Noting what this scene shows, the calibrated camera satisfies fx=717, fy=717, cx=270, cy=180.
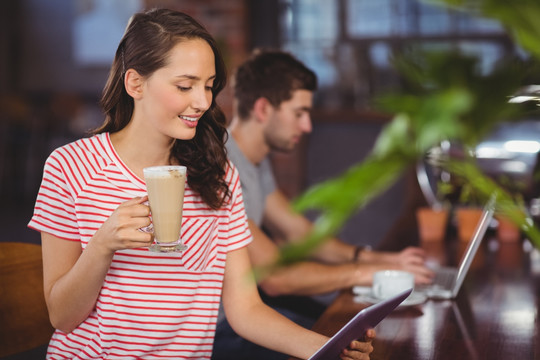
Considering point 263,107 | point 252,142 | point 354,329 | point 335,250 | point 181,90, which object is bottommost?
point 335,250

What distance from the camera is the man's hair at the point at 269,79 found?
2.36 meters

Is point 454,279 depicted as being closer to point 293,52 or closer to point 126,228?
point 126,228

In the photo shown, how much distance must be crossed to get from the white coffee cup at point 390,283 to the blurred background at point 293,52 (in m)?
0.84

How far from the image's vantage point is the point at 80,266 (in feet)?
4.07

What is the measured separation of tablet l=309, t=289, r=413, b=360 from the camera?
106 cm

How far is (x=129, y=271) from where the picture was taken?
1419 mm

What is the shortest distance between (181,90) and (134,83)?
0.12 metres

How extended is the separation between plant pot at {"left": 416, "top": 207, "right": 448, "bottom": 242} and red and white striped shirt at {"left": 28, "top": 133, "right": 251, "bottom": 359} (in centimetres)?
109

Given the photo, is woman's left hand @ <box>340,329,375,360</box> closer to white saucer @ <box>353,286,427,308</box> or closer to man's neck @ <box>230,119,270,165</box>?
white saucer @ <box>353,286,427,308</box>

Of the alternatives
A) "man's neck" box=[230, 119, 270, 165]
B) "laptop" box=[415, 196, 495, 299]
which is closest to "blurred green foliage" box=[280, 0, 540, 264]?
"laptop" box=[415, 196, 495, 299]

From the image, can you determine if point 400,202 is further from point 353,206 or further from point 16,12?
point 16,12

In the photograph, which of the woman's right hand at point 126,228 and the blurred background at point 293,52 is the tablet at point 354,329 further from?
the blurred background at point 293,52

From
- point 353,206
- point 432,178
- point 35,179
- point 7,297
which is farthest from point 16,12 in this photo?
point 353,206

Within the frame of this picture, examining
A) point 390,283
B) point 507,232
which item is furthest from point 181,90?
point 507,232
